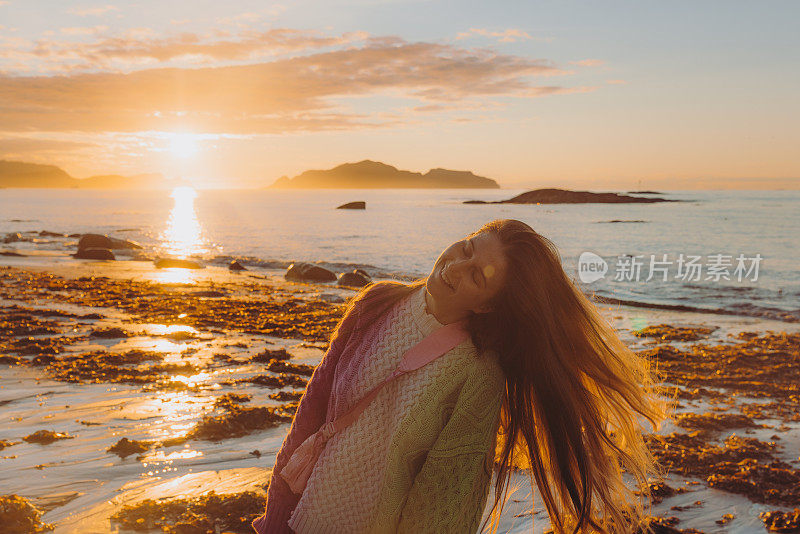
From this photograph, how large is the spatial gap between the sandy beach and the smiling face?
300cm

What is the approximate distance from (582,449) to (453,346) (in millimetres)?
744

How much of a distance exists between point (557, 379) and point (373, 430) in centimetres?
78

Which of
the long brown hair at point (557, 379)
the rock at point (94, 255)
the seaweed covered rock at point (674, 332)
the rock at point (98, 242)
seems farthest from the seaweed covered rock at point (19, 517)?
the rock at point (98, 242)

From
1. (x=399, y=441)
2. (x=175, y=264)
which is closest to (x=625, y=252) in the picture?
(x=175, y=264)

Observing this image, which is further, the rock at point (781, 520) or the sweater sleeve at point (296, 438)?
the rock at point (781, 520)

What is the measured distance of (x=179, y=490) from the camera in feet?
16.1

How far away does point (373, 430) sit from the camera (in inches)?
96.4

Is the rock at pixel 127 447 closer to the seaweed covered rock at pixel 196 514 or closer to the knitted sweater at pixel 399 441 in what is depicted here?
the seaweed covered rock at pixel 196 514

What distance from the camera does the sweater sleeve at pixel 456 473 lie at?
2.26 metres

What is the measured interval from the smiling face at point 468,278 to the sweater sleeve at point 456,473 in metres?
0.29

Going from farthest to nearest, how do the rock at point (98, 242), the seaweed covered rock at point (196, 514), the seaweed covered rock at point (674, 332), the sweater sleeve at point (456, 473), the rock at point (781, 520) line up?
the rock at point (98, 242) → the seaweed covered rock at point (674, 332) → the rock at point (781, 520) → the seaweed covered rock at point (196, 514) → the sweater sleeve at point (456, 473)

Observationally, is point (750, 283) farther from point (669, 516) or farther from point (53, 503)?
point (53, 503)

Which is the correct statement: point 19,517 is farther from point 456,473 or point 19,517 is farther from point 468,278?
point 468,278

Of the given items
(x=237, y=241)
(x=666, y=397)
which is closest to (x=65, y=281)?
(x=666, y=397)
